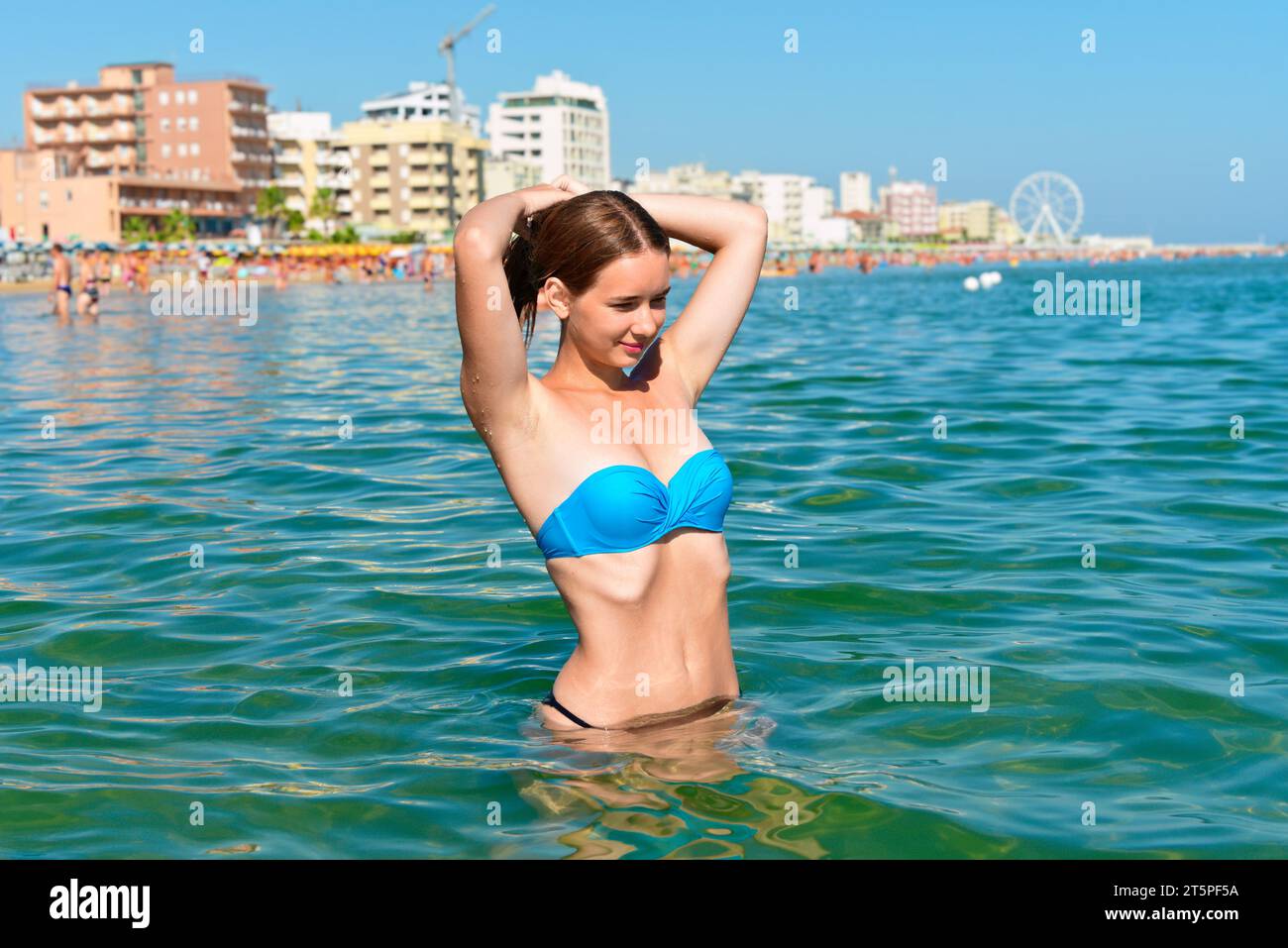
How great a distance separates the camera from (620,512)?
12.2ft

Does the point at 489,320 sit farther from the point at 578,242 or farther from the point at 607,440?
the point at 607,440

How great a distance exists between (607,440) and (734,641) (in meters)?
1.93

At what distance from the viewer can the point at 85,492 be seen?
341 inches

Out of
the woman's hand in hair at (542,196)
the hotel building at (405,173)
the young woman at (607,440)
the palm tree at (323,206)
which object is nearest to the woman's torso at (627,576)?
the young woman at (607,440)

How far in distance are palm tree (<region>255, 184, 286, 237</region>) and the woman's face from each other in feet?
364

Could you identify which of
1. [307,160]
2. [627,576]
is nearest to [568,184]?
[627,576]

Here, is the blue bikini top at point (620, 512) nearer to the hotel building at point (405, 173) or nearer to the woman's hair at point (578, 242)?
the woman's hair at point (578, 242)

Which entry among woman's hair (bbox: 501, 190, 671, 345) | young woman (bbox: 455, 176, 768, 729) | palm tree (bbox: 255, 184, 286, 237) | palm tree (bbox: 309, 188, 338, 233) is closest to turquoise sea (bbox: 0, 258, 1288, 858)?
young woman (bbox: 455, 176, 768, 729)

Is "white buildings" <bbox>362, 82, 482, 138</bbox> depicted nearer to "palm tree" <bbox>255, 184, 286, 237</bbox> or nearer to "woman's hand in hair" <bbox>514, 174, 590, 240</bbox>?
"palm tree" <bbox>255, 184, 286, 237</bbox>

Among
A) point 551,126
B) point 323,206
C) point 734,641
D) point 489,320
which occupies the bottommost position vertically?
point 734,641

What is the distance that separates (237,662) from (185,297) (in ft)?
134

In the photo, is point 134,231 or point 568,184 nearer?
point 568,184

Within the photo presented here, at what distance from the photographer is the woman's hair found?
11.7 ft

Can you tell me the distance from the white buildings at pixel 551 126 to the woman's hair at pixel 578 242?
546 feet
